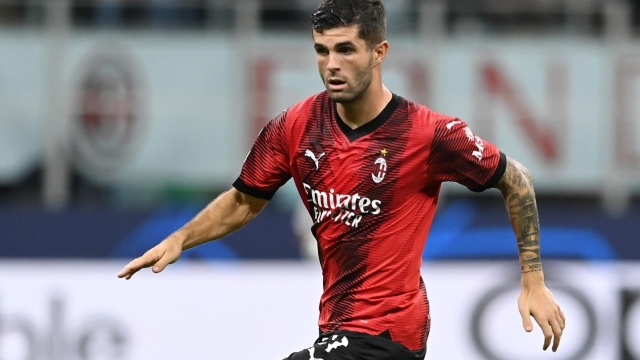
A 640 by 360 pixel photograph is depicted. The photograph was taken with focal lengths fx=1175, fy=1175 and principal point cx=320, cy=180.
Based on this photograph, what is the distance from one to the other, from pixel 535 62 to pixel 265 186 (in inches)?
245

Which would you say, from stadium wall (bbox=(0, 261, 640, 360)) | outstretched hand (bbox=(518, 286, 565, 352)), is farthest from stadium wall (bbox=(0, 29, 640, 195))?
outstretched hand (bbox=(518, 286, 565, 352))

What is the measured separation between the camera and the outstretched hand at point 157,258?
4383 millimetres

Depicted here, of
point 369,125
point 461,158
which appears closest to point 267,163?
point 369,125

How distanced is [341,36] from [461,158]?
0.66 m

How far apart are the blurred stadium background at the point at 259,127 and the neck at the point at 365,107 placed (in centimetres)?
423

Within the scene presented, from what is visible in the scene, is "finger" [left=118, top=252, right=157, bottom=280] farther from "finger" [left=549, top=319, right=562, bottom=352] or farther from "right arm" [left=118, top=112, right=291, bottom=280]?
"finger" [left=549, top=319, right=562, bottom=352]

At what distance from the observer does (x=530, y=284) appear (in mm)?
4469

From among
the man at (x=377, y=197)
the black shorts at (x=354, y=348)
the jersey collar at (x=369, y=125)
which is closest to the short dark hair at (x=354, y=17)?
the man at (x=377, y=197)

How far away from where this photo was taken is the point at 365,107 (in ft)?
14.9

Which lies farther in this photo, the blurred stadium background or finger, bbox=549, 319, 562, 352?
the blurred stadium background

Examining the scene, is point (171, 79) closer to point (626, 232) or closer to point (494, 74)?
point (494, 74)

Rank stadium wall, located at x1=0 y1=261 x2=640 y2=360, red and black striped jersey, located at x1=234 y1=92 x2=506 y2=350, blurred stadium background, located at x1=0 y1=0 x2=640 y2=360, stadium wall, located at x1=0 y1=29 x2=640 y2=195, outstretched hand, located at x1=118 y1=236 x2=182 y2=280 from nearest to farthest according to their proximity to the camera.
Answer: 1. outstretched hand, located at x1=118 y1=236 x2=182 y2=280
2. red and black striped jersey, located at x1=234 y1=92 x2=506 y2=350
3. stadium wall, located at x1=0 y1=261 x2=640 y2=360
4. blurred stadium background, located at x1=0 y1=0 x2=640 y2=360
5. stadium wall, located at x1=0 y1=29 x2=640 y2=195

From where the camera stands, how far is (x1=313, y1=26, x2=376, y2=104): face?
14.3 ft

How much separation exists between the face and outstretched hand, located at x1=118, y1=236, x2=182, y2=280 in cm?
86
